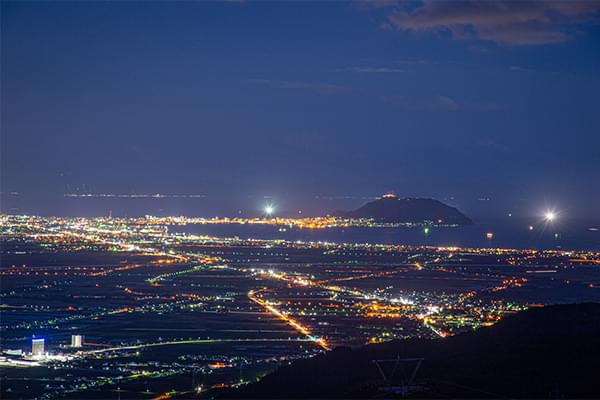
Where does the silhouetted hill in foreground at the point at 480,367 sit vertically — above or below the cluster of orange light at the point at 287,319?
below

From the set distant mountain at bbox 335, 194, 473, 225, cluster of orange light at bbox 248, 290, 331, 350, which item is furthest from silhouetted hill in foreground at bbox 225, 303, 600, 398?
distant mountain at bbox 335, 194, 473, 225

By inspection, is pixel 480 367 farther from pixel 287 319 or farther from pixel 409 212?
pixel 409 212

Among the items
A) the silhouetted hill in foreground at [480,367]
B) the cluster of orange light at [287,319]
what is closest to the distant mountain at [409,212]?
the cluster of orange light at [287,319]

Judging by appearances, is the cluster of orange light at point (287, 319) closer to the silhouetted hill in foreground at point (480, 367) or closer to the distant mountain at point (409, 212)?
the silhouetted hill in foreground at point (480, 367)

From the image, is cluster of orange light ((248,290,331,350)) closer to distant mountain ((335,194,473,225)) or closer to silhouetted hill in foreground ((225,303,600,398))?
silhouetted hill in foreground ((225,303,600,398))

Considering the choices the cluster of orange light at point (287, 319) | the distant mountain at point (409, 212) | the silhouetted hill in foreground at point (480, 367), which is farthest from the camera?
the distant mountain at point (409, 212)

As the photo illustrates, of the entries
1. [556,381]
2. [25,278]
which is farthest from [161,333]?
[25,278]

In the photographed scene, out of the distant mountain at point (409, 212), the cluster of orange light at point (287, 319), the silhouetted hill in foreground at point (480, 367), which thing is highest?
the distant mountain at point (409, 212)
